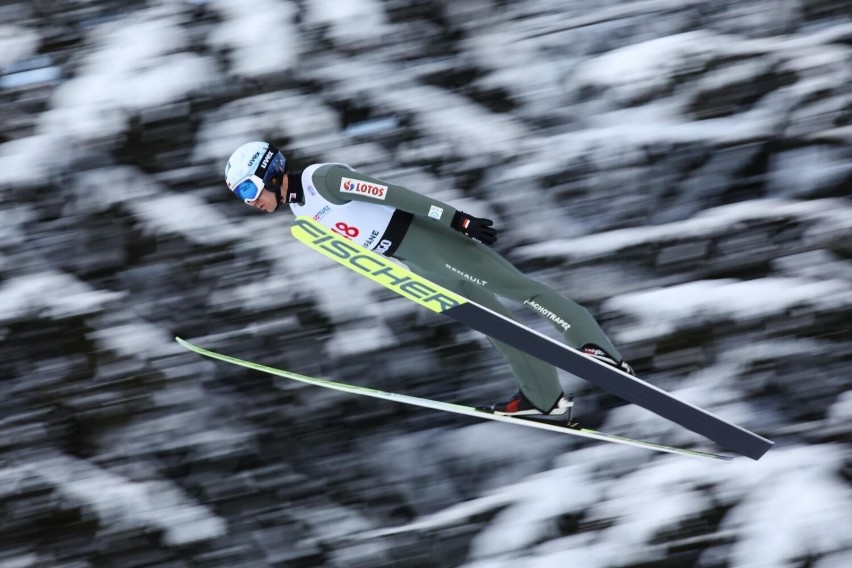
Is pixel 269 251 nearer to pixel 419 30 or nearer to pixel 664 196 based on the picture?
pixel 419 30

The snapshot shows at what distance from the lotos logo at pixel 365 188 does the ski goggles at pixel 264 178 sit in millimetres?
303

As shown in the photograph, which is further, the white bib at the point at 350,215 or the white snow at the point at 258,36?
the white snow at the point at 258,36

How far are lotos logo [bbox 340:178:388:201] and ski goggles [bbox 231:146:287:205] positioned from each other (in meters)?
0.30

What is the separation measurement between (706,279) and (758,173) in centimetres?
62

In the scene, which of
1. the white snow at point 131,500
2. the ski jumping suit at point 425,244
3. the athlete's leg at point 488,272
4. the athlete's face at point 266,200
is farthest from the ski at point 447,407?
the athlete's face at point 266,200

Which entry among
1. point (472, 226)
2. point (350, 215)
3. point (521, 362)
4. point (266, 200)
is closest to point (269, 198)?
point (266, 200)

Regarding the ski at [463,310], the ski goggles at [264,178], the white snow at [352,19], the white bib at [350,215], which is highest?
the white snow at [352,19]

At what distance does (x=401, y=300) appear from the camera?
5062mm

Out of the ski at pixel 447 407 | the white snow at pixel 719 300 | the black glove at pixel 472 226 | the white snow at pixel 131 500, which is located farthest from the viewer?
the white snow at pixel 131 500

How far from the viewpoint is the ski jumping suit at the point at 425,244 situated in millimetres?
4012

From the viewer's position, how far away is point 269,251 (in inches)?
200

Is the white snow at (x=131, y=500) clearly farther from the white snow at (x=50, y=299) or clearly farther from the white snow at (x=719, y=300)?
the white snow at (x=719, y=300)

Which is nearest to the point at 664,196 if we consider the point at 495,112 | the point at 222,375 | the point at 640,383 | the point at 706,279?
the point at 706,279

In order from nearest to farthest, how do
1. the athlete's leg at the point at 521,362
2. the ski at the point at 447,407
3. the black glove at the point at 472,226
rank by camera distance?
the black glove at the point at 472,226
the athlete's leg at the point at 521,362
the ski at the point at 447,407
